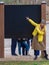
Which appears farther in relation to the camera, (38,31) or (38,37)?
(38,37)

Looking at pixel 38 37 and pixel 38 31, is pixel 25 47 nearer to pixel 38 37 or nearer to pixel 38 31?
pixel 38 37

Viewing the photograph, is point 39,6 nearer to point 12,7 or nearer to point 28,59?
point 12,7

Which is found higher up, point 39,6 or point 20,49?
point 39,6

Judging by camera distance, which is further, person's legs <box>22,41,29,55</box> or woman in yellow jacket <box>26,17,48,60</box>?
person's legs <box>22,41,29,55</box>

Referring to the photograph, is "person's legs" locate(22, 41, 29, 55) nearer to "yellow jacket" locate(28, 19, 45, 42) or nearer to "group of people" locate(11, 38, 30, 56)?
"group of people" locate(11, 38, 30, 56)

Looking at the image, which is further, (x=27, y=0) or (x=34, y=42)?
(x=27, y=0)

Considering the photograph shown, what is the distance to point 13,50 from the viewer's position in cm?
1442

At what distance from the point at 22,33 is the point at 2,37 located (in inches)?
27.4

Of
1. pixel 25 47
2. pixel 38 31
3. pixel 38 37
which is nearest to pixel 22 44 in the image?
pixel 25 47

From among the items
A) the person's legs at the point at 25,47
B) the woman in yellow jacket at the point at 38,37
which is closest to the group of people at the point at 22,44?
the person's legs at the point at 25,47

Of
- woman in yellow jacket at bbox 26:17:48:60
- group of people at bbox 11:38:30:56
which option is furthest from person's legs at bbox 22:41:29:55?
woman in yellow jacket at bbox 26:17:48:60

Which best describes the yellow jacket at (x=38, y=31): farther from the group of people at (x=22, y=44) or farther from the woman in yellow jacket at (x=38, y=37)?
the group of people at (x=22, y=44)

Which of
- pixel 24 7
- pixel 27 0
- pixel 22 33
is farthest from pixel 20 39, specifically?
pixel 27 0

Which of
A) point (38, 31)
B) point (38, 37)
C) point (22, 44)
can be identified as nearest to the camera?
point (38, 31)
